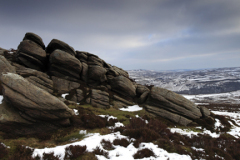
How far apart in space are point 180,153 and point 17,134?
15003mm

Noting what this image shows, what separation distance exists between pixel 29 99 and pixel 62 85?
14680mm

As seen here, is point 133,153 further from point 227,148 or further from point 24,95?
point 24,95

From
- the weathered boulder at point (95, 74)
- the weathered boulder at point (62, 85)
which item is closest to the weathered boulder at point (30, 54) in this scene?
the weathered boulder at point (62, 85)

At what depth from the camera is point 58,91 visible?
24.1 m

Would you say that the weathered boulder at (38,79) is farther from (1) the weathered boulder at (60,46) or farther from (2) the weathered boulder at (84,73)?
(1) the weathered boulder at (60,46)

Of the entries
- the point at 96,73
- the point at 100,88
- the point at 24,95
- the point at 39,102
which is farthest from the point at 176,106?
the point at 24,95

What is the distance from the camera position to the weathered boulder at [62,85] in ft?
80.6

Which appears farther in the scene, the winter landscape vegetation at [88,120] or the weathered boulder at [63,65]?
the weathered boulder at [63,65]

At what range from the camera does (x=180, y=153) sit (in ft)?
29.0

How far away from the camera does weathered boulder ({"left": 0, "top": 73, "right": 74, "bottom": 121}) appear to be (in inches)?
432

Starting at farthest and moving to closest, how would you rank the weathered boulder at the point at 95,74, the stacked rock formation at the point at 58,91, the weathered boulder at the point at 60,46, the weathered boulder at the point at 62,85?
the weathered boulder at the point at 95,74
the weathered boulder at the point at 60,46
the weathered boulder at the point at 62,85
the stacked rock formation at the point at 58,91

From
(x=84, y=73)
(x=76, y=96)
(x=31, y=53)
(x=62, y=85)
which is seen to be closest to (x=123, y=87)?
(x=84, y=73)

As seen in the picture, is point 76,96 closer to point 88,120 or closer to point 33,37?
point 88,120

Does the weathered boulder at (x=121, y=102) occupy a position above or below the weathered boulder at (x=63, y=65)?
below
